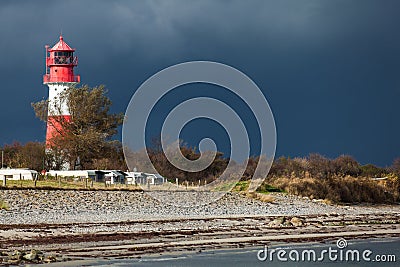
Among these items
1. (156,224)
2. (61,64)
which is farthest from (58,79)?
(156,224)

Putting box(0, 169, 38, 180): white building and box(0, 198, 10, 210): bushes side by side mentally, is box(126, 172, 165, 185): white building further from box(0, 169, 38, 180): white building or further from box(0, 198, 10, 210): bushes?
box(0, 198, 10, 210): bushes

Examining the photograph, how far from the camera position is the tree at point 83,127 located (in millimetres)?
64500

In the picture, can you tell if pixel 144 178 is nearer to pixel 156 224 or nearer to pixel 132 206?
pixel 132 206

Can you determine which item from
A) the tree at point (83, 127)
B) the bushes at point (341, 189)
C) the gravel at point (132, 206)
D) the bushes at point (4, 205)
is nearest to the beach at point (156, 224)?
the gravel at point (132, 206)

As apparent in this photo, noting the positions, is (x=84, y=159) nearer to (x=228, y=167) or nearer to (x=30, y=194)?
(x=228, y=167)

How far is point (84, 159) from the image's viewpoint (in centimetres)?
6500

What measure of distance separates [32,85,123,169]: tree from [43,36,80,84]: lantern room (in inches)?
46.1

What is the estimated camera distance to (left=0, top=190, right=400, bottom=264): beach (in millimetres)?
27500

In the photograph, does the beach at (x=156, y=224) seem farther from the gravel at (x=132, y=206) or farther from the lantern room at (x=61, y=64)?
the lantern room at (x=61, y=64)

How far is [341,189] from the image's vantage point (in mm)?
58500

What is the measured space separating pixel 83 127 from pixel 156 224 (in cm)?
3218

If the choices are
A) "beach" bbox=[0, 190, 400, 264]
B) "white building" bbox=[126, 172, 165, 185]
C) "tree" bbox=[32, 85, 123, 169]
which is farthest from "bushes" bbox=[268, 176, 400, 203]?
"tree" bbox=[32, 85, 123, 169]

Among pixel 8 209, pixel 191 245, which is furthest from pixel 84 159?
pixel 191 245

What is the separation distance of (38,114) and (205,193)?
21327mm
